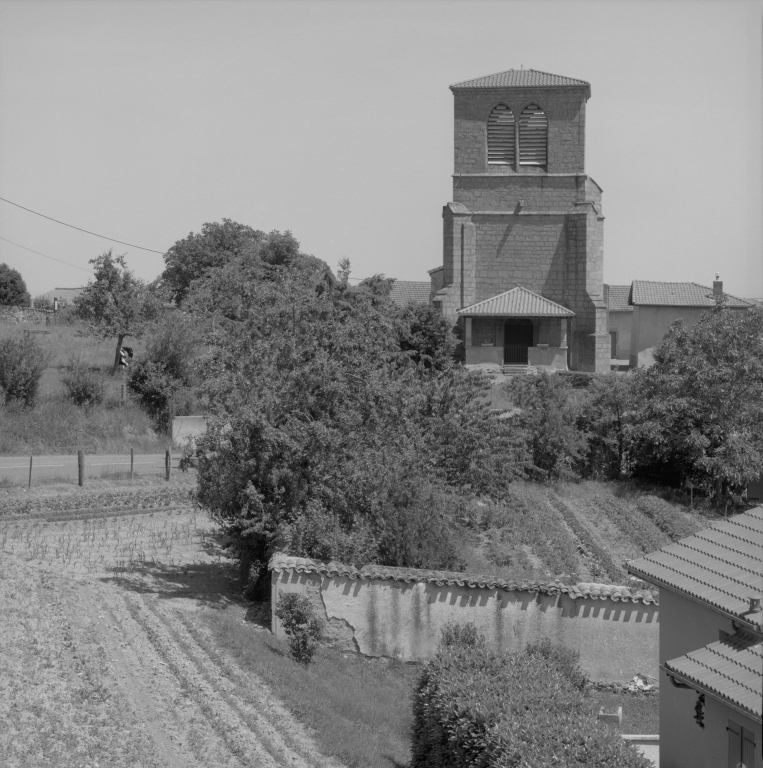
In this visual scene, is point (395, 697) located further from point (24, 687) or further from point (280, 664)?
point (24, 687)

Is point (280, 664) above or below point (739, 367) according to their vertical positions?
below

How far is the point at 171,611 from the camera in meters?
16.9

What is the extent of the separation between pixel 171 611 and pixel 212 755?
5606 millimetres

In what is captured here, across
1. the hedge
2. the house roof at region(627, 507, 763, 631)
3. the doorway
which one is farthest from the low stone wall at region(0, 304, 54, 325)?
the house roof at region(627, 507, 763, 631)

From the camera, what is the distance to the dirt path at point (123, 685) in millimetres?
11422

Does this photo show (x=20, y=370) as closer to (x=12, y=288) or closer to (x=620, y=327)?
(x=12, y=288)

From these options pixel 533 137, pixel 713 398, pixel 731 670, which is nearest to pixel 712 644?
pixel 731 670

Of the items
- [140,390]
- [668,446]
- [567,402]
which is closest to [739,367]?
[668,446]

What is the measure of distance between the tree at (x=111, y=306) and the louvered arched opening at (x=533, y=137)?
65.5 ft

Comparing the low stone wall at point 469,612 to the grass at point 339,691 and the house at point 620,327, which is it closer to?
the grass at point 339,691

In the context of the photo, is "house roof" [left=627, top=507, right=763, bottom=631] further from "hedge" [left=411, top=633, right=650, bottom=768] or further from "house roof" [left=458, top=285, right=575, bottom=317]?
"house roof" [left=458, top=285, right=575, bottom=317]

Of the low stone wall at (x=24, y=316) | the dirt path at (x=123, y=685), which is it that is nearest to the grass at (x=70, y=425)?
the low stone wall at (x=24, y=316)

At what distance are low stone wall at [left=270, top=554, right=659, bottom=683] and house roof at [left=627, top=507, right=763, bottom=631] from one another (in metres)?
5.08

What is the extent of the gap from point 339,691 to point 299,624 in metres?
1.54
